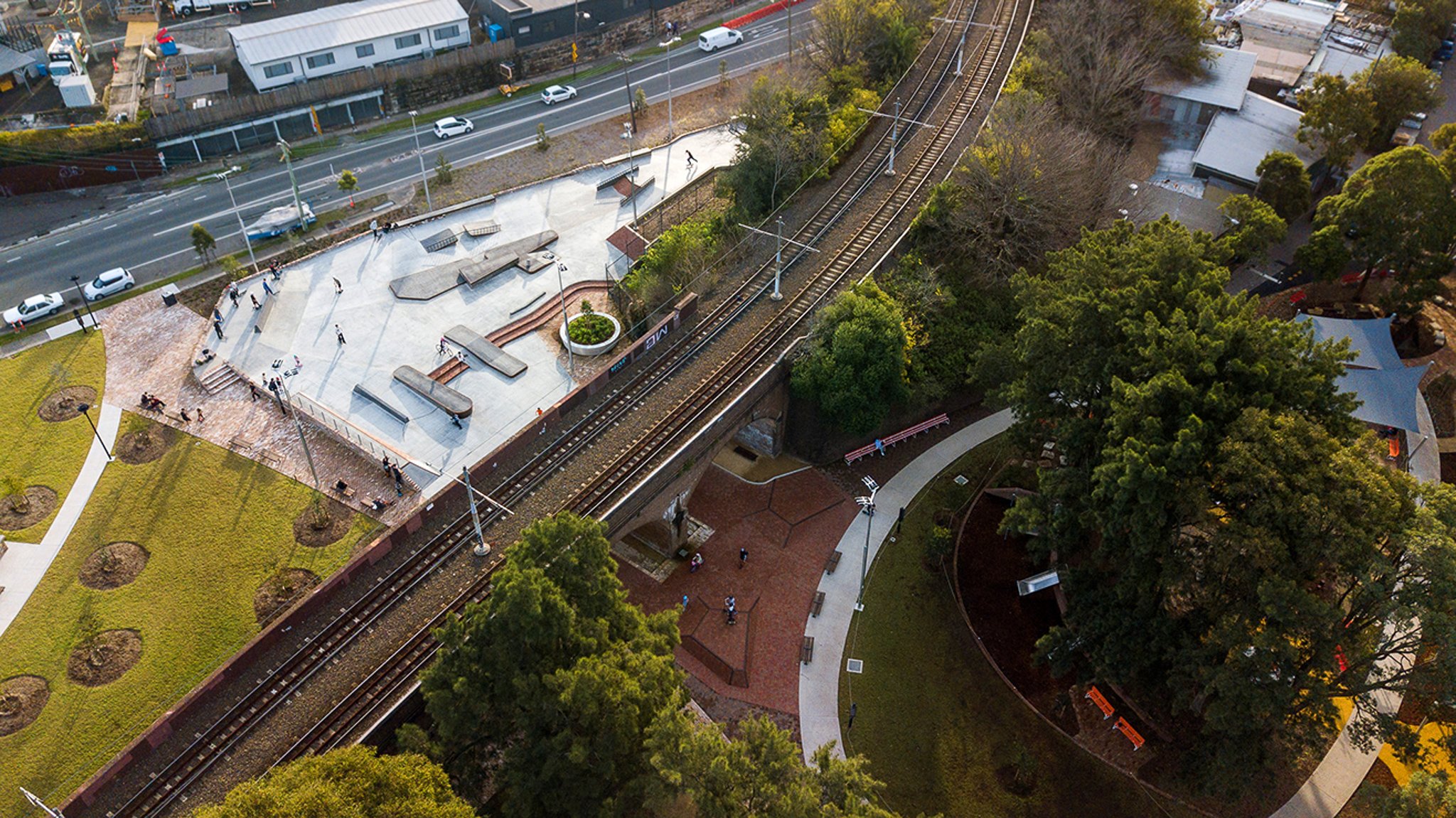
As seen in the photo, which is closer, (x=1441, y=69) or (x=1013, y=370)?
(x=1013, y=370)

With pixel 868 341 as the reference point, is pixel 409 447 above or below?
below

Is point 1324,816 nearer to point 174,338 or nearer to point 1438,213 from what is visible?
point 1438,213

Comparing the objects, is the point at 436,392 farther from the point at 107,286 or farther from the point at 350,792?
the point at 350,792

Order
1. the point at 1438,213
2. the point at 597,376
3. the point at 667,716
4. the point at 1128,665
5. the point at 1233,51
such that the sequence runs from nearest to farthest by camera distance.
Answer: the point at 667,716
the point at 1128,665
the point at 597,376
the point at 1438,213
the point at 1233,51

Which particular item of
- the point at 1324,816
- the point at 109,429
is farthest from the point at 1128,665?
the point at 109,429

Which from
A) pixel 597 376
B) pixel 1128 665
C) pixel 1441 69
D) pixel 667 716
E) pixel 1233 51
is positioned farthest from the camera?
pixel 1441 69

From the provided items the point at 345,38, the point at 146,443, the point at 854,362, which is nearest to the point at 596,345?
the point at 854,362

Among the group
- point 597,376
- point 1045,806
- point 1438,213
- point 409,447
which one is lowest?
point 1045,806
